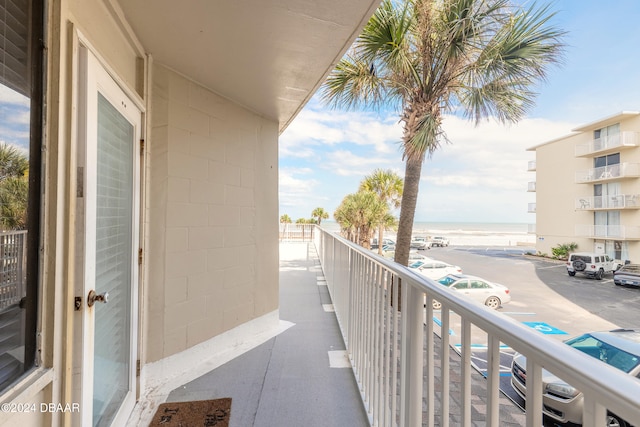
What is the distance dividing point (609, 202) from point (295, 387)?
1706 cm

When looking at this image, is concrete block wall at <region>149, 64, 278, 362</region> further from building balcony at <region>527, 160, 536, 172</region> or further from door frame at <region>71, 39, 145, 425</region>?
building balcony at <region>527, 160, 536, 172</region>

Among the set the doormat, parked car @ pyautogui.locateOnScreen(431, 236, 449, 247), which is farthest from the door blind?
parked car @ pyautogui.locateOnScreen(431, 236, 449, 247)

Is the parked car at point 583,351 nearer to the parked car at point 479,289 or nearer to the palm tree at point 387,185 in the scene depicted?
the parked car at point 479,289

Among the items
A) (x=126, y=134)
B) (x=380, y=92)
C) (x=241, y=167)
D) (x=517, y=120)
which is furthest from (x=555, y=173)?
(x=126, y=134)

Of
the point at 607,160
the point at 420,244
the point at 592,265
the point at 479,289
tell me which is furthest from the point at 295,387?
the point at 420,244

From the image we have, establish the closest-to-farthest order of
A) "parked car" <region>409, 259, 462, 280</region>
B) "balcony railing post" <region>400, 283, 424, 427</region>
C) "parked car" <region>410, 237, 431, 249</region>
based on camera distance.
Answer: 1. "balcony railing post" <region>400, 283, 424, 427</region>
2. "parked car" <region>409, 259, 462, 280</region>
3. "parked car" <region>410, 237, 431, 249</region>

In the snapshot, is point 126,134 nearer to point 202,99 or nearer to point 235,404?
point 202,99

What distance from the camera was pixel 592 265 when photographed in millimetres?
10086

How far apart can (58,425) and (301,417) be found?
1.23 m

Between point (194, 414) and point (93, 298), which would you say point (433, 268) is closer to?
point (194, 414)

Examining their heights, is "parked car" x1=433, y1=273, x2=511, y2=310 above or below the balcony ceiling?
below

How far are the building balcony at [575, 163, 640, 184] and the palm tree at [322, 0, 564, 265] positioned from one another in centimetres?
1071

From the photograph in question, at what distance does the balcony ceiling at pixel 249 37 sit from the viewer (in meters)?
1.47

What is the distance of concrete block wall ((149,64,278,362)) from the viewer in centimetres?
207
